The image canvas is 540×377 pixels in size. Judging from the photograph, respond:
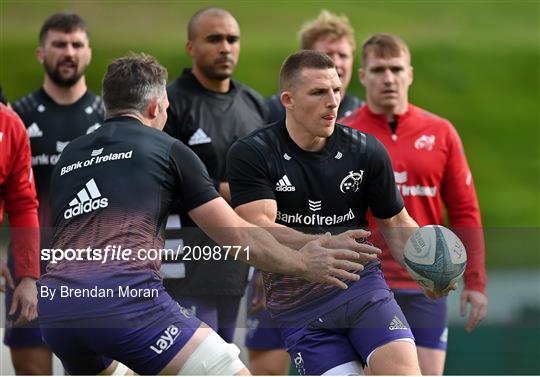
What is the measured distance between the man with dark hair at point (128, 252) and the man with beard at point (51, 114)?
7.47 ft

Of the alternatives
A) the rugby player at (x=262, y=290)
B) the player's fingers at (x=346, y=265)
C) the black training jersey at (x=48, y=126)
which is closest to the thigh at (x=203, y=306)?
the rugby player at (x=262, y=290)

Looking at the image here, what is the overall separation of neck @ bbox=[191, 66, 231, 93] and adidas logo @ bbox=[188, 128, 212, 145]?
0.36 m

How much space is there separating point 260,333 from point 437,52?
15587mm

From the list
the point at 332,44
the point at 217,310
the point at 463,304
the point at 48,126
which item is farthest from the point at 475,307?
the point at 48,126

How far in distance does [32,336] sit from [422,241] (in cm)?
304

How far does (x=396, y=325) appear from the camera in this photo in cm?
535

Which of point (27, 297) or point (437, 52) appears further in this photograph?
point (437, 52)

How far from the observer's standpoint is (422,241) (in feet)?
18.1

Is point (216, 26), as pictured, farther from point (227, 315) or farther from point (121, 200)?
point (121, 200)

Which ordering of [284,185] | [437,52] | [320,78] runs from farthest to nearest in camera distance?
[437,52]
[320,78]
[284,185]

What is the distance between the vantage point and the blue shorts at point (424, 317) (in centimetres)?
718

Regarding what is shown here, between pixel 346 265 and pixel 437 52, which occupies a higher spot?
pixel 437 52

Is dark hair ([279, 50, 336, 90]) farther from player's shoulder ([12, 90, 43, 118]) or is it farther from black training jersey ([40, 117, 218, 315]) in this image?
player's shoulder ([12, 90, 43, 118])

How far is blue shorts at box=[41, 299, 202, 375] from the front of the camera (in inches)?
189
